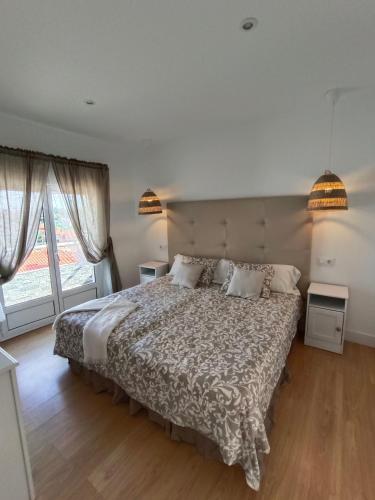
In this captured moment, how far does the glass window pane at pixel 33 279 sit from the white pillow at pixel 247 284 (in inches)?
93.4

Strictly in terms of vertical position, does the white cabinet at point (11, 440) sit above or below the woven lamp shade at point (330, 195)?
below

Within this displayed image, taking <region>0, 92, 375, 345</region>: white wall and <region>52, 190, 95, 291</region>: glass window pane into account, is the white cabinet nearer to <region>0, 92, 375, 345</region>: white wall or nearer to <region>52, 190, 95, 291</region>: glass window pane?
<region>52, 190, 95, 291</region>: glass window pane

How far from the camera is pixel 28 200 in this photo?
2.68 metres

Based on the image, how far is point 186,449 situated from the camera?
4.88ft

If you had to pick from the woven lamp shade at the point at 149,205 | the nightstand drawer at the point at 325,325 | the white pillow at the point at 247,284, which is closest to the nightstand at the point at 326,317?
the nightstand drawer at the point at 325,325

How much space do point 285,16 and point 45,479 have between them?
2.93 meters

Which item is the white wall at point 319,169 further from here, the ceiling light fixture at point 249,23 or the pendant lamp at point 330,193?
the ceiling light fixture at point 249,23

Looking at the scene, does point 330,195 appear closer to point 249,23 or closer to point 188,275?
point 249,23

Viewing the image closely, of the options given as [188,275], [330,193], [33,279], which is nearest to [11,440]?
[188,275]

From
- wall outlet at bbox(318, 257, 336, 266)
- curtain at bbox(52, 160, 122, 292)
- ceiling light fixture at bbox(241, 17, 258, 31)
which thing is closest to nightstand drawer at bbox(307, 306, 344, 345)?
wall outlet at bbox(318, 257, 336, 266)

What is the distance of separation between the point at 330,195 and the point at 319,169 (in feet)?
2.00

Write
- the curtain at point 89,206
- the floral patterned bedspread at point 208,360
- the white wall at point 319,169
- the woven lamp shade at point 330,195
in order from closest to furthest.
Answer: the floral patterned bedspread at point 208,360 < the woven lamp shade at point 330,195 < the white wall at point 319,169 < the curtain at point 89,206

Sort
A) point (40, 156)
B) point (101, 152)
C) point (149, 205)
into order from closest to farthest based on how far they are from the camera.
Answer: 1. point (40, 156)
2. point (149, 205)
3. point (101, 152)

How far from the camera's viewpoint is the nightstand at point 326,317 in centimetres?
233
